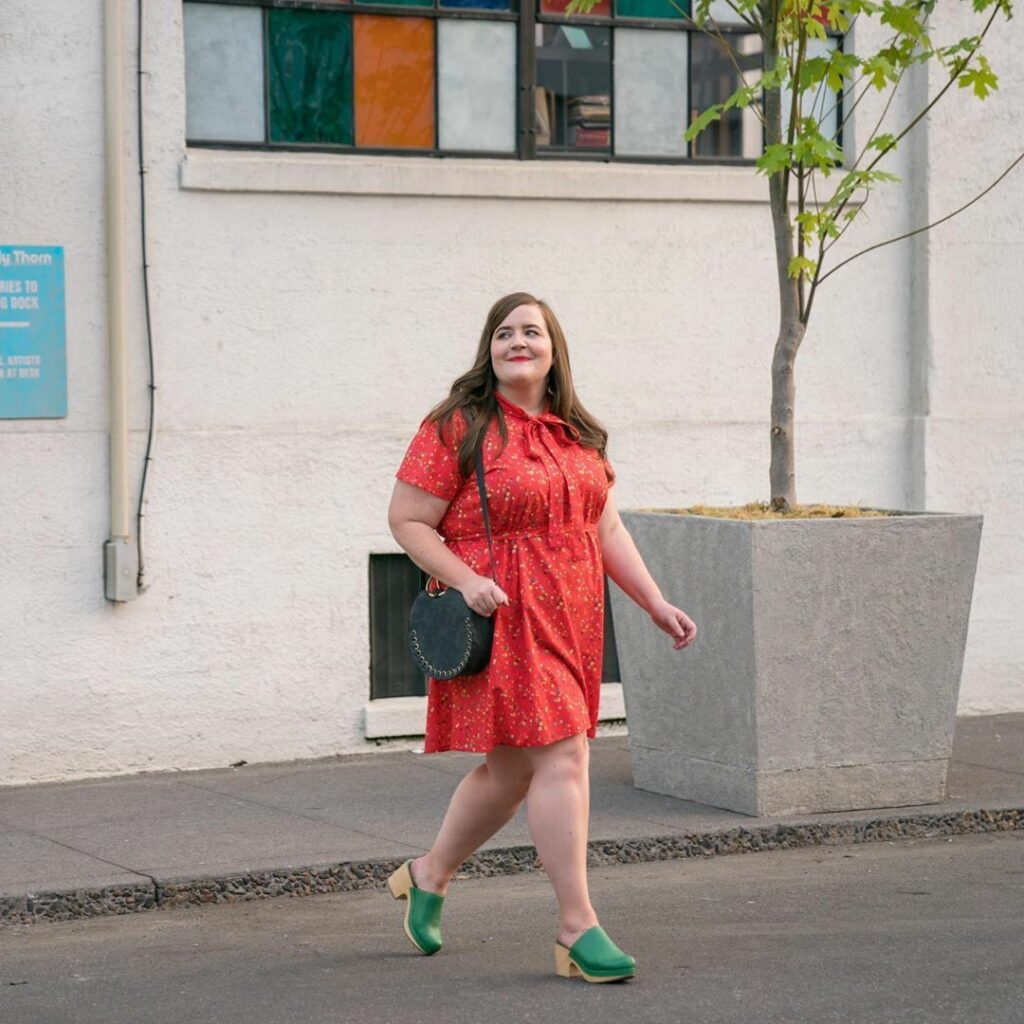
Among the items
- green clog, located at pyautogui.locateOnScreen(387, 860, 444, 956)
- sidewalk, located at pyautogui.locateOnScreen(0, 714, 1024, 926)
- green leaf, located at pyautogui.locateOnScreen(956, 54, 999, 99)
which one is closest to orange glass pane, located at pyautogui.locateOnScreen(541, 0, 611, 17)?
green leaf, located at pyautogui.locateOnScreen(956, 54, 999, 99)

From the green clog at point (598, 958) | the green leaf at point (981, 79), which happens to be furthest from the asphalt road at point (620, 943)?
the green leaf at point (981, 79)

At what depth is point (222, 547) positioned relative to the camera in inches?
337

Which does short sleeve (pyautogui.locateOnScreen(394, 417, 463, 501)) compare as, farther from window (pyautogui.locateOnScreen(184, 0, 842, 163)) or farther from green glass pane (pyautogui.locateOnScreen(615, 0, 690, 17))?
green glass pane (pyautogui.locateOnScreen(615, 0, 690, 17))

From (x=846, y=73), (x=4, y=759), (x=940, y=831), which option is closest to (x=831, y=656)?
(x=940, y=831)

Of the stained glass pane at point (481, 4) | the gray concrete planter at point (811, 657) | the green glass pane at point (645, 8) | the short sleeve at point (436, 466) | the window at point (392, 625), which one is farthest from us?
the green glass pane at point (645, 8)

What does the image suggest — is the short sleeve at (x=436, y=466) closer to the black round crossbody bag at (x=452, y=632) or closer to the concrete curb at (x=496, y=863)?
the black round crossbody bag at (x=452, y=632)

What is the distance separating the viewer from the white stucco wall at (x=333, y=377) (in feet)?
27.1

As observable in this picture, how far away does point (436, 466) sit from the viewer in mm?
5434

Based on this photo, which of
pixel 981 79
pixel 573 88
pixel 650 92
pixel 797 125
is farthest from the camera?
pixel 650 92

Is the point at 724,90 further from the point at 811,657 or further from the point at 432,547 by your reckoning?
the point at 432,547

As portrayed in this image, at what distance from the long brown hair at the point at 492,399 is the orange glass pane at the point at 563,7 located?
4087 mm

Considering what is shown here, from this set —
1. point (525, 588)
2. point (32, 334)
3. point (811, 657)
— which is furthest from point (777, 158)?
point (32, 334)

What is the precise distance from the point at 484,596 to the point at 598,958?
1000 millimetres

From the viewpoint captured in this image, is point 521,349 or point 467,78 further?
point 467,78
